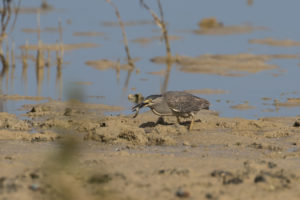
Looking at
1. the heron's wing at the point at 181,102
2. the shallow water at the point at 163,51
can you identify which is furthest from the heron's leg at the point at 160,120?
the shallow water at the point at 163,51

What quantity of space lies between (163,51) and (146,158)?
651 inches

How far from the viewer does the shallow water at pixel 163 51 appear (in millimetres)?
16781

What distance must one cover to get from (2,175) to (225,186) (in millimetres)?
2387

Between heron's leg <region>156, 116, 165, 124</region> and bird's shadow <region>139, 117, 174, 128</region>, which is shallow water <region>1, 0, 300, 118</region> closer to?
bird's shadow <region>139, 117, 174, 128</region>

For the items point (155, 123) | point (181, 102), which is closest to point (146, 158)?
point (181, 102)

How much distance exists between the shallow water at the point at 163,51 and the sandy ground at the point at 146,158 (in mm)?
903

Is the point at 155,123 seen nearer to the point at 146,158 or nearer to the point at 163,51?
the point at 146,158

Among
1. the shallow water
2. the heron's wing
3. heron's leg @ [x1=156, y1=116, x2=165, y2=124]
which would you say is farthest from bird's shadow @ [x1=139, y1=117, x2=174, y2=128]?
the shallow water

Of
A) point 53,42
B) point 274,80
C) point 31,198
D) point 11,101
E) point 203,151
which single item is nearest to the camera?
point 31,198

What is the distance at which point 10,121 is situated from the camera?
12016 mm

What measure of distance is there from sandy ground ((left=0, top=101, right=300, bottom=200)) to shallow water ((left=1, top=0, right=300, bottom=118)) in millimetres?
903

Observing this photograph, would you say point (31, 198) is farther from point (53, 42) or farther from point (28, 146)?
point (53, 42)

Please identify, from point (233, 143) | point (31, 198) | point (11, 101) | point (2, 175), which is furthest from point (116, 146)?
point (11, 101)

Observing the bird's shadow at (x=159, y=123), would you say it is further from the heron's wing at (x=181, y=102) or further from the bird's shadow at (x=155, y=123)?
the heron's wing at (x=181, y=102)
